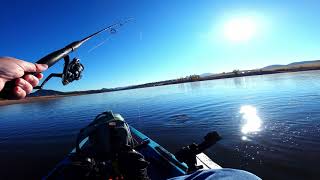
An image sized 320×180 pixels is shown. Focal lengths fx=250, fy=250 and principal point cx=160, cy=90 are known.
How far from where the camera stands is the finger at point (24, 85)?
6.09 ft

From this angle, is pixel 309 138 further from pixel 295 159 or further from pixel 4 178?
pixel 4 178

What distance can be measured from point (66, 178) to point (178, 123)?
41.2ft

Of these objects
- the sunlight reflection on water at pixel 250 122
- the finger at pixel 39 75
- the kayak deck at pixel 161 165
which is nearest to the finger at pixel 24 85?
the finger at pixel 39 75

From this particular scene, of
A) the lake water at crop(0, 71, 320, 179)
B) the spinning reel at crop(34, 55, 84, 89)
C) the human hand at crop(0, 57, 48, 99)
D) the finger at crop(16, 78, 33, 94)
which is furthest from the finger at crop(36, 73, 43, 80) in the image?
the lake water at crop(0, 71, 320, 179)

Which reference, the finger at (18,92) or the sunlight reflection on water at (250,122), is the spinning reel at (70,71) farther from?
the sunlight reflection on water at (250,122)

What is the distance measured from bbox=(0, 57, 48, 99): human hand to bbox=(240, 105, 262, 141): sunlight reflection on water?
1235 centimetres

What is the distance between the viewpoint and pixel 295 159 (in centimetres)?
959

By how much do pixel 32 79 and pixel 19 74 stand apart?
155 mm

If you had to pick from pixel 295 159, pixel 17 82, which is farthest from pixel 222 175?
pixel 295 159

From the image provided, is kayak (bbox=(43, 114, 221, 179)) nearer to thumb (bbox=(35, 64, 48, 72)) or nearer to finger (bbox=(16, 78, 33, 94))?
thumb (bbox=(35, 64, 48, 72))

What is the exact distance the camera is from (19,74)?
183cm

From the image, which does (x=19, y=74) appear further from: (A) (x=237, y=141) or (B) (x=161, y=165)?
(A) (x=237, y=141)

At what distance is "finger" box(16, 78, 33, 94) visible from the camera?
1855 millimetres

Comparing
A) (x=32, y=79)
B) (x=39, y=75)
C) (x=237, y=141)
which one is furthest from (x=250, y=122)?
(x=32, y=79)
